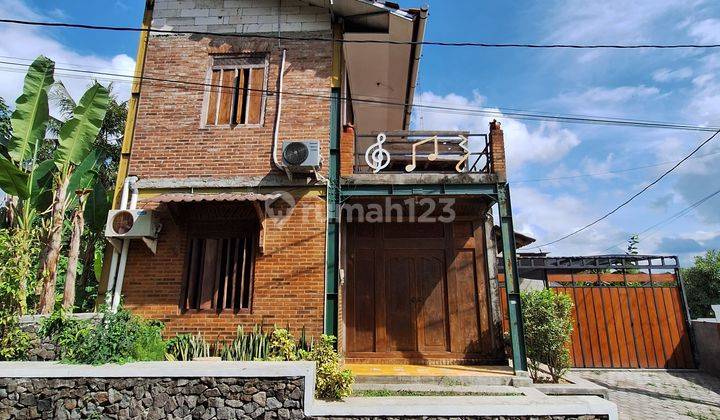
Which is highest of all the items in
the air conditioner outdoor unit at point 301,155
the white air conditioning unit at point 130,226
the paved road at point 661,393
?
the air conditioner outdoor unit at point 301,155

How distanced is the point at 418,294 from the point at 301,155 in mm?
3732

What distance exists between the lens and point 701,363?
9.07m

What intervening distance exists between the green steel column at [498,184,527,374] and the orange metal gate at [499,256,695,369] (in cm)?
300

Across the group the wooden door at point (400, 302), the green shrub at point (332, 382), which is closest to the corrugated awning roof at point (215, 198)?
the green shrub at point (332, 382)

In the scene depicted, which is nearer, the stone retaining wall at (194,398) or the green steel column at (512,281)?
the stone retaining wall at (194,398)

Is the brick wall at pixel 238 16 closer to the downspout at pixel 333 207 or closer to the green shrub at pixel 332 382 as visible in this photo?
the downspout at pixel 333 207

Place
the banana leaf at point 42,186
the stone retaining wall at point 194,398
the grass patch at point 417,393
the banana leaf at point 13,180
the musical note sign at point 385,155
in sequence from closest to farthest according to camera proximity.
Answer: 1. the stone retaining wall at point 194,398
2. the grass patch at point 417,393
3. the banana leaf at point 13,180
4. the banana leaf at point 42,186
5. the musical note sign at point 385,155

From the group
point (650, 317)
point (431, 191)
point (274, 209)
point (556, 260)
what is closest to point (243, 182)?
point (274, 209)

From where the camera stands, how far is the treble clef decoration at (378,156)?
7293 mm

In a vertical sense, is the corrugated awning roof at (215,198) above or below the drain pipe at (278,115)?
below

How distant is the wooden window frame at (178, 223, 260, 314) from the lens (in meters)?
6.52

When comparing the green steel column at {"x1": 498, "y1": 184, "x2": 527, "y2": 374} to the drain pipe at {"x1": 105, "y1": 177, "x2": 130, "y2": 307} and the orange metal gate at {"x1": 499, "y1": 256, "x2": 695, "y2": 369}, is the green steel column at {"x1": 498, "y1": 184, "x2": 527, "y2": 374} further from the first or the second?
the drain pipe at {"x1": 105, "y1": 177, "x2": 130, "y2": 307}

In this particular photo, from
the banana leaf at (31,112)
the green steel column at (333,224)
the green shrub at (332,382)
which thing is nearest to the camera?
the green shrub at (332,382)

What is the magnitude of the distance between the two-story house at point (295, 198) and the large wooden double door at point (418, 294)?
0.03 m
